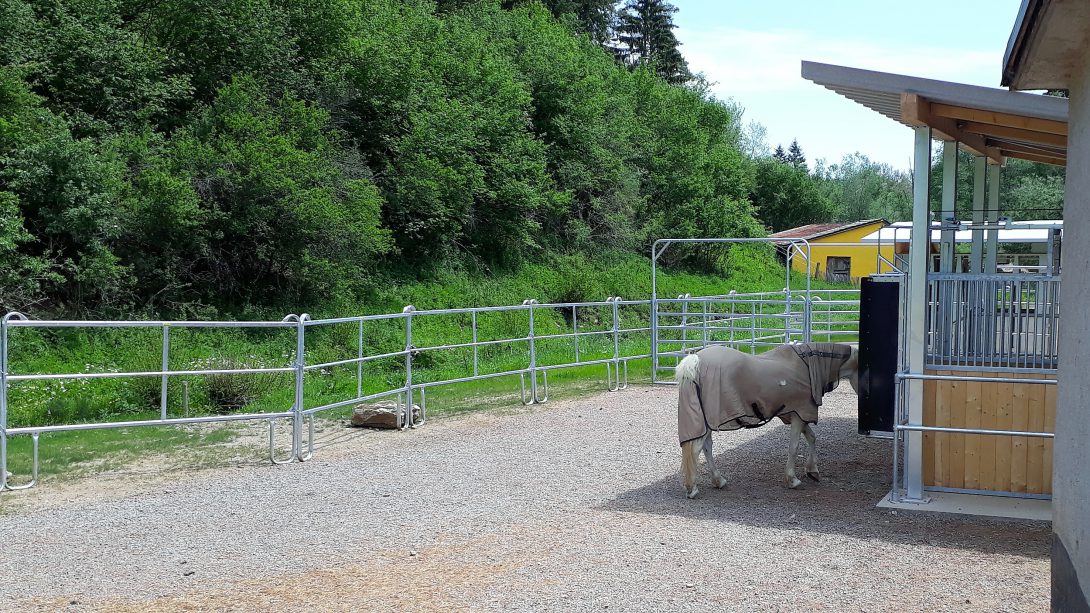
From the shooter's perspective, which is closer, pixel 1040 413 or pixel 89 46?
pixel 1040 413

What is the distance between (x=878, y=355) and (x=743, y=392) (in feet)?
4.33

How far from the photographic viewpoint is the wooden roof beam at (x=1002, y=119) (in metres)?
6.33

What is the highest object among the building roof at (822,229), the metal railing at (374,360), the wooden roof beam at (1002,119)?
the building roof at (822,229)

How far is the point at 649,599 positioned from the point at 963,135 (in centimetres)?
515

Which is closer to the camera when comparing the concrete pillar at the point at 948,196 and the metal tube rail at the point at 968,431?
the metal tube rail at the point at 968,431

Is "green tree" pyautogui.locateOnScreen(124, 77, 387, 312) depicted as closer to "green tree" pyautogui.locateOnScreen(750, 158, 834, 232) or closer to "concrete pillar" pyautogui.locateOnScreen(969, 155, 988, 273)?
"concrete pillar" pyautogui.locateOnScreen(969, 155, 988, 273)

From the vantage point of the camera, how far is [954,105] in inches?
261

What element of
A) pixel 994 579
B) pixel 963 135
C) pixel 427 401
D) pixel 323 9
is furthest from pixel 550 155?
pixel 994 579

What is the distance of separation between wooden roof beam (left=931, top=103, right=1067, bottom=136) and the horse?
2032 mm

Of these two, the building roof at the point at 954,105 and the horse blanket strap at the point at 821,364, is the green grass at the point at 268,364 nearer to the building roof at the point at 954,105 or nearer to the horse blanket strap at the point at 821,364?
the horse blanket strap at the point at 821,364

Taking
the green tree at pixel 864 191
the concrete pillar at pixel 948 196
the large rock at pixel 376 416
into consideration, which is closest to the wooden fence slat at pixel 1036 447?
the concrete pillar at pixel 948 196

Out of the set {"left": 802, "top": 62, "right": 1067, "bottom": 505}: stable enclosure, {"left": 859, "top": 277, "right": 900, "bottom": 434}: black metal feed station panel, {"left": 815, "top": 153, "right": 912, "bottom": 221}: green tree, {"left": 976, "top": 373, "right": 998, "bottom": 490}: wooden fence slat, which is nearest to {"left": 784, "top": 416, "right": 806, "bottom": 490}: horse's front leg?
{"left": 859, "top": 277, "right": 900, "bottom": 434}: black metal feed station panel

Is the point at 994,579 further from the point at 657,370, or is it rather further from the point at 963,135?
the point at 657,370

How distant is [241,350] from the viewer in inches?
578
